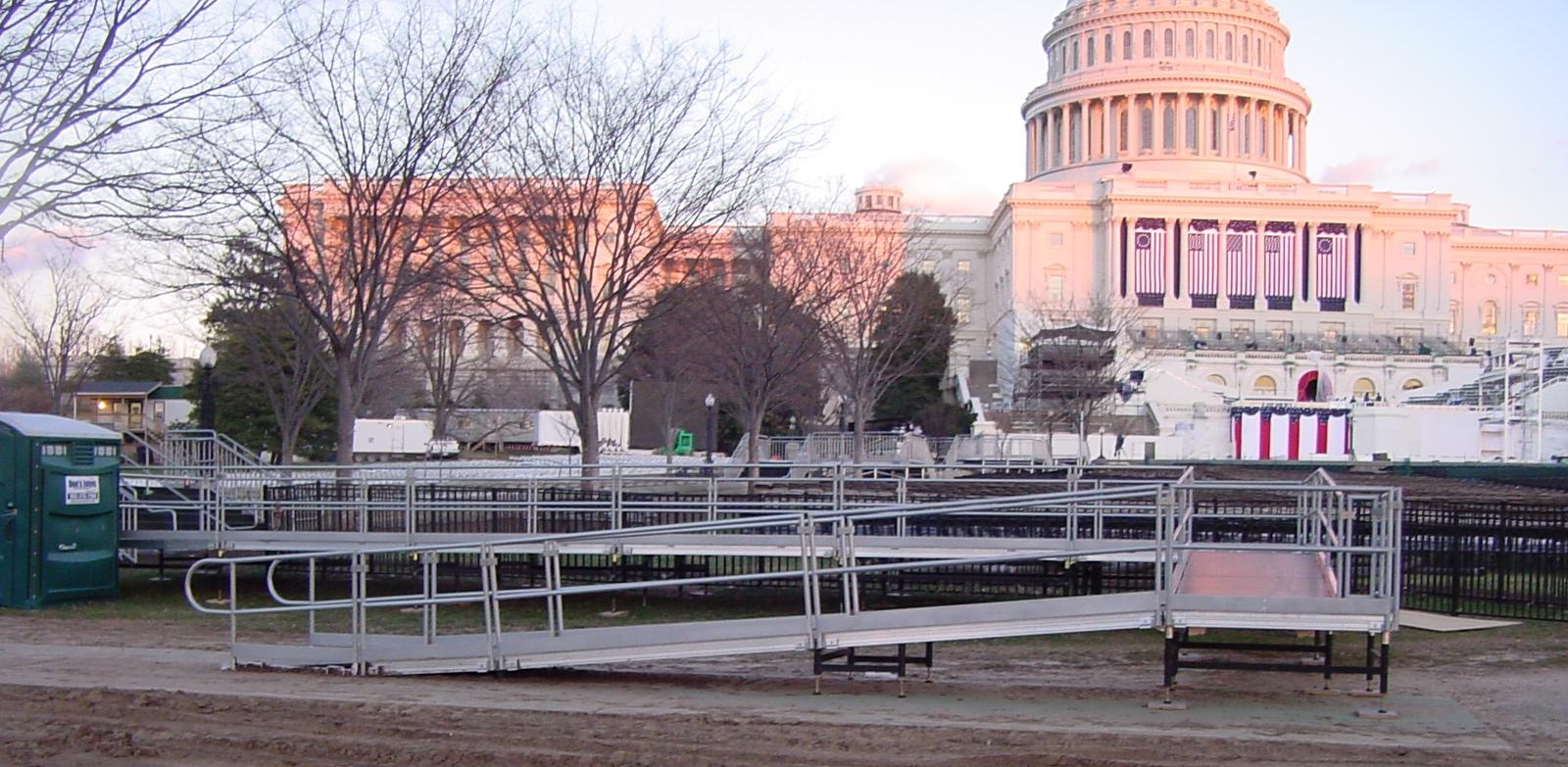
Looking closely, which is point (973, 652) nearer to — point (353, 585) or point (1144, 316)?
point (353, 585)

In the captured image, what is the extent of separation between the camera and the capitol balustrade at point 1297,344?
273ft

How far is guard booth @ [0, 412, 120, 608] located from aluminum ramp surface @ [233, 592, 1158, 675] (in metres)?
6.70

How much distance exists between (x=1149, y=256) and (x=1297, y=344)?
1404 centimetres

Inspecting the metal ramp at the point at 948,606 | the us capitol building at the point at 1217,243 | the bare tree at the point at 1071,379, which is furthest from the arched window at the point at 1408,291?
the metal ramp at the point at 948,606

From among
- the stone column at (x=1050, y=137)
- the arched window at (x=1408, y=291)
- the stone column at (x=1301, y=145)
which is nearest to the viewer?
the arched window at (x=1408, y=291)

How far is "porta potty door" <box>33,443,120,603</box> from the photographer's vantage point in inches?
701

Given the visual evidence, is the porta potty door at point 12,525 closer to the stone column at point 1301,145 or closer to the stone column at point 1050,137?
the stone column at point 1050,137

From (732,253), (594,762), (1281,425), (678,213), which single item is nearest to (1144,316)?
(1281,425)

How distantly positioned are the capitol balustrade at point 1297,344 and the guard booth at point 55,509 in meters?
66.5

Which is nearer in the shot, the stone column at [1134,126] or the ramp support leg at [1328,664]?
the ramp support leg at [1328,664]

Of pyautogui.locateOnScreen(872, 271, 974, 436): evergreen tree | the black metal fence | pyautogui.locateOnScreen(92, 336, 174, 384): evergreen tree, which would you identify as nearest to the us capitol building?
pyautogui.locateOnScreen(872, 271, 974, 436): evergreen tree

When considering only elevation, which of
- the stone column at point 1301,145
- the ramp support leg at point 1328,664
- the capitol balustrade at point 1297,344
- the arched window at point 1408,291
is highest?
the stone column at point 1301,145

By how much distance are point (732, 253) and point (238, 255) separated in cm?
1074

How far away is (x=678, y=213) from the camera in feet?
84.6
